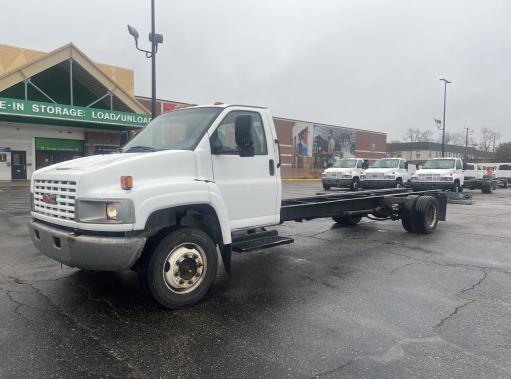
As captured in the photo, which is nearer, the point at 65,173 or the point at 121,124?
the point at 65,173

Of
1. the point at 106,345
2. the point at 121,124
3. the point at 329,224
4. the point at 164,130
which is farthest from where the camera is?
the point at 121,124

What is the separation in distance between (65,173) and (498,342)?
4567 millimetres

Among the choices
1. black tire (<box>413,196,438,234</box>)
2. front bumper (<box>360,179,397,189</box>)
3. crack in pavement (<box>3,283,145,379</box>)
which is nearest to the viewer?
crack in pavement (<box>3,283,145,379</box>)

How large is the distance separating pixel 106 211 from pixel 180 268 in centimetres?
104

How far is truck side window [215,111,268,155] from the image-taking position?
514 centimetres

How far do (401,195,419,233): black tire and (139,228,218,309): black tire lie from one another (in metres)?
6.09

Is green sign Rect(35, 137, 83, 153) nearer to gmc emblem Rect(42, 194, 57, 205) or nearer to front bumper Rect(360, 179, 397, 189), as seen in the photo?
front bumper Rect(360, 179, 397, 189)

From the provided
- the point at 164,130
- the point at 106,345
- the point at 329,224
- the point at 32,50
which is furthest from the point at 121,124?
the point at 106,345

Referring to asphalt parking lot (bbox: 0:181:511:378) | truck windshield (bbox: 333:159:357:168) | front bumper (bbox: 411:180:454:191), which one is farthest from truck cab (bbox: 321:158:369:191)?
asphalt parking lot (bbox: 0:181:511:378)

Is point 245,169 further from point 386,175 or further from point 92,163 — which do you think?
point 386,175

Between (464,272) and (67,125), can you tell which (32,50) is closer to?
(67,125)

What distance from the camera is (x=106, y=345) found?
11.9 ft

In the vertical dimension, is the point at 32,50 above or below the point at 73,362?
above

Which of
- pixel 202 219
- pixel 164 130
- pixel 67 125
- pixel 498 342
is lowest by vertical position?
pixel 498 342
